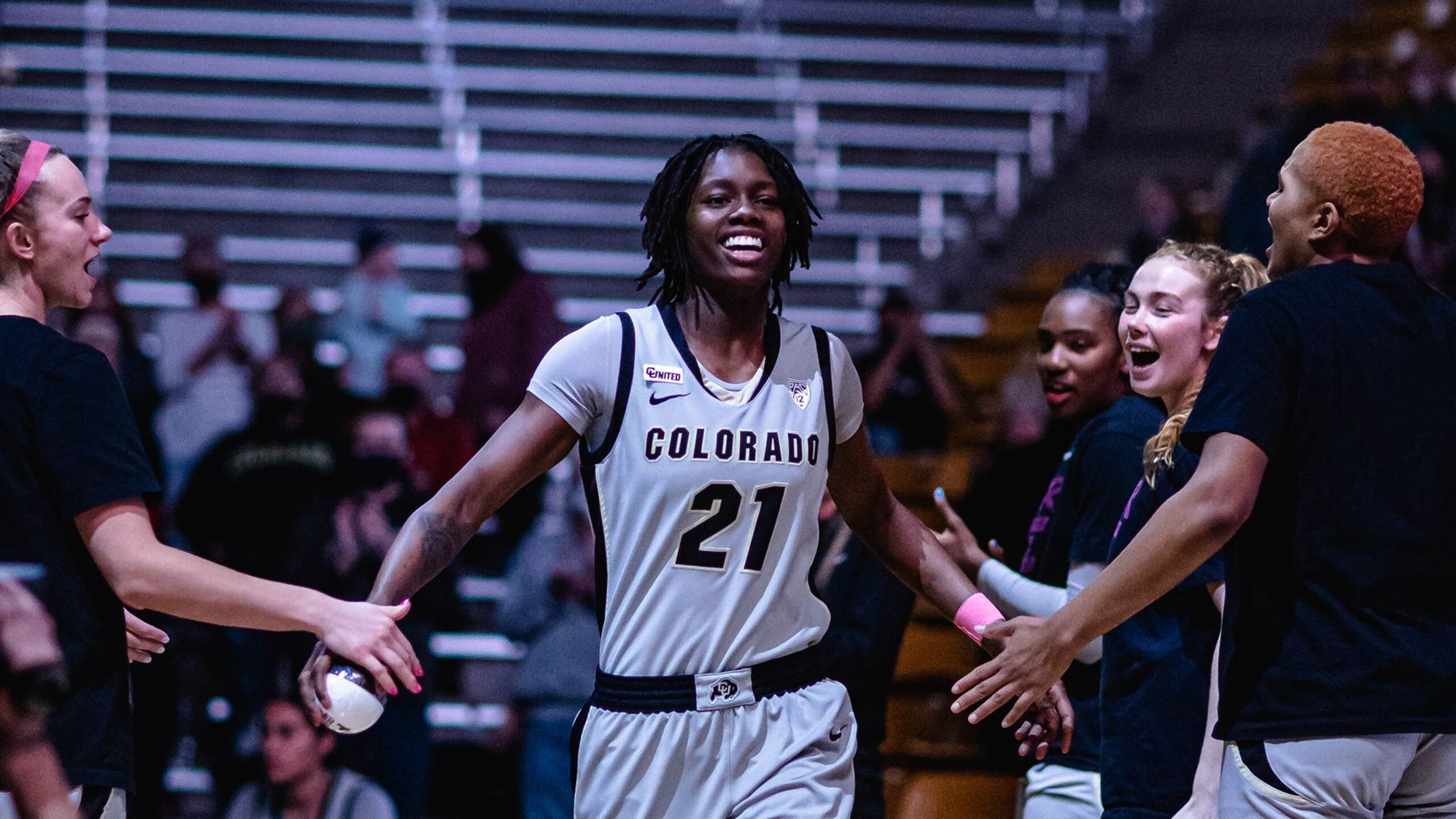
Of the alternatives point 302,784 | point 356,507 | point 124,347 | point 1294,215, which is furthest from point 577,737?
point 124,347

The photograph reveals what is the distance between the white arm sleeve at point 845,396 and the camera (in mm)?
3730

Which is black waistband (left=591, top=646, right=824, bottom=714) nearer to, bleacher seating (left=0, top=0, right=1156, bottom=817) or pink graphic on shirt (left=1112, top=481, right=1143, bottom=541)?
pink graphic on shirt (left=1112, top=481, right=1143, bottom=541)

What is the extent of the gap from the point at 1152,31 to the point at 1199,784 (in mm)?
9929

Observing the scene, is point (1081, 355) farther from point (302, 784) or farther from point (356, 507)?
point (356, 507)

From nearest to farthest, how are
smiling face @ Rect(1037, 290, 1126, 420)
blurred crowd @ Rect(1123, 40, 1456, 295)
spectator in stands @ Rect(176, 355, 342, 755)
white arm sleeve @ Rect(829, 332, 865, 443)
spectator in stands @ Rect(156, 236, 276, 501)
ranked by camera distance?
white arm sleeve @ Rect(829, 332, 865, 443)
smiling face @ Rect(1037, 290, 1126, 420)
spectator in stands @ Rect(176, 355, 342, 755)
blurred crowd @ Rect(1123, 40, 1456, 295)
spectator in stands @ Rect(156, 236, 276, 501)

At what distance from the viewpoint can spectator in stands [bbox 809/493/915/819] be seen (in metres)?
4.61

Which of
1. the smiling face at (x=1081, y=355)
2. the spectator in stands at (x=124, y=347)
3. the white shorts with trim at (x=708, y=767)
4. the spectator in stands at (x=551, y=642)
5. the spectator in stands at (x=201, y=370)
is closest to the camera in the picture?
the white shorts with trim at (x=708, y=767)

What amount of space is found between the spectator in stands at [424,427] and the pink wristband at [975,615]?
4.75 metres

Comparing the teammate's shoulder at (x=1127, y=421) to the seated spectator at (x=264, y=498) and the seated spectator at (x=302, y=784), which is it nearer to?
the seated spectator at (x=302, y=784)

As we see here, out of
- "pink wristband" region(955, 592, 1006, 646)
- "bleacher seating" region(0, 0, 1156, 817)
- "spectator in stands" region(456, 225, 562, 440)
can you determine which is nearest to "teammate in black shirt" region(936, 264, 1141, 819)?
"pink wristband" region(955, 592, 1006, 646)

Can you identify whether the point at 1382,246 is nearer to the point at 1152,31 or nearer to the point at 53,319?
the point at 53,319

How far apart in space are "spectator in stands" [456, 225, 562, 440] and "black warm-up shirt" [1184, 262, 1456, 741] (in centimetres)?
588

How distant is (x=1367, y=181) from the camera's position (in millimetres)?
3232

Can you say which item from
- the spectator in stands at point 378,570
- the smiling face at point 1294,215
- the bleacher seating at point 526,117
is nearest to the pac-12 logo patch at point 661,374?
the smiling face at point 1294,215
